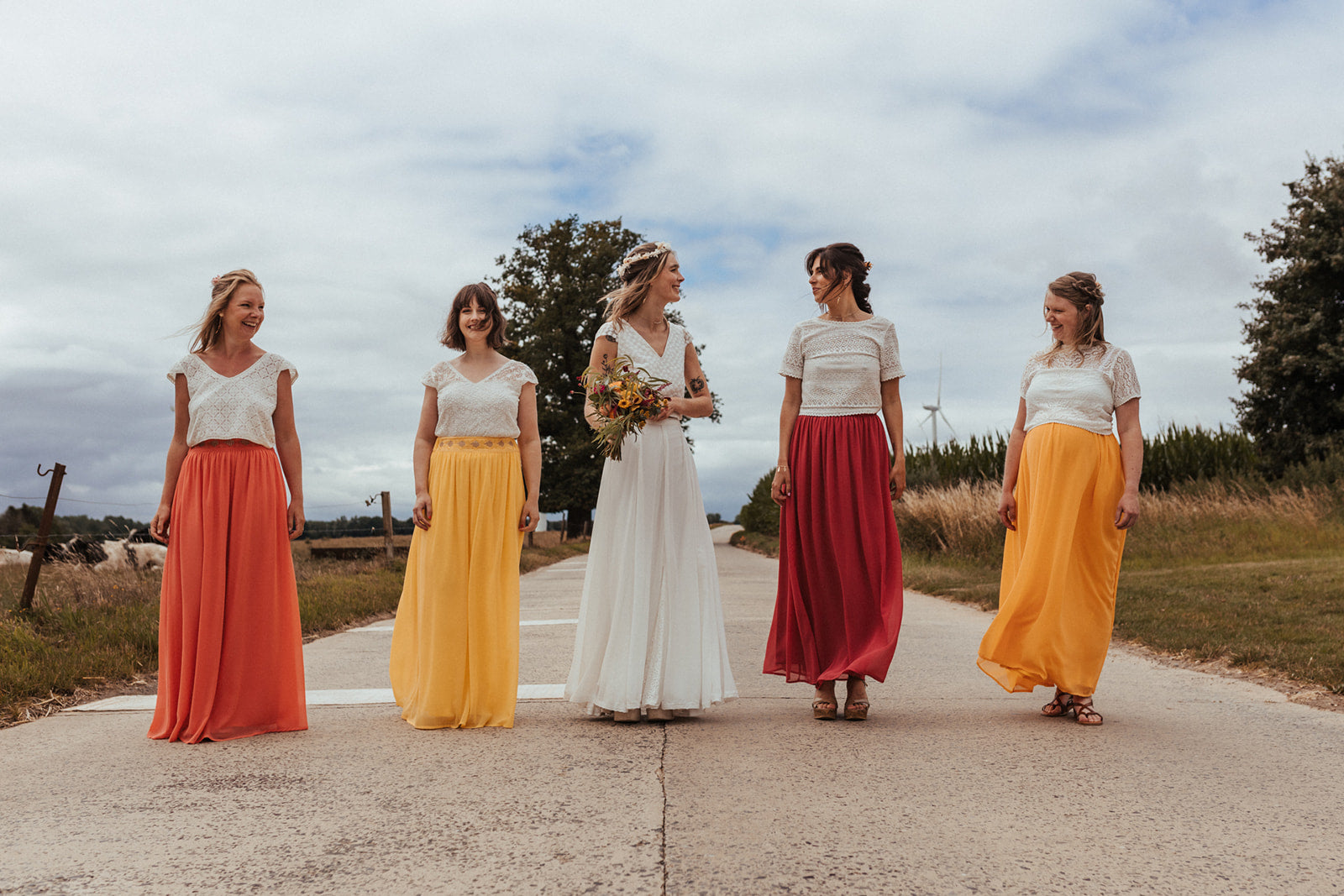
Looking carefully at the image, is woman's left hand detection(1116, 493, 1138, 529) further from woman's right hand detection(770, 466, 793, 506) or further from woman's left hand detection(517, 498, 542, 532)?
woman's left hand detection(517, 498, 542, 532)

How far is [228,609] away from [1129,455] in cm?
422

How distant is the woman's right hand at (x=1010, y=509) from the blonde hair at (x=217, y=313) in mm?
3773

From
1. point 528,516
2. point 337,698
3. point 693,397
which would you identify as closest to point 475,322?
point 528,516

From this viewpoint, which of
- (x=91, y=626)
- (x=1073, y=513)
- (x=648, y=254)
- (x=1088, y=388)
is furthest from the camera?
(x=91, y=626)

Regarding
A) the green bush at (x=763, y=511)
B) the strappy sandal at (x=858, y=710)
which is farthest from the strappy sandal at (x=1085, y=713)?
the green bush at (x=763, y=511)

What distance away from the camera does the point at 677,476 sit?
4.83m

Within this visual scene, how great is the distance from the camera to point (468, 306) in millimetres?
4855

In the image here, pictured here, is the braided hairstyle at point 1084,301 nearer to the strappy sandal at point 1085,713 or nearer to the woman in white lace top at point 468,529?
the strappy sandal at point 1085,713

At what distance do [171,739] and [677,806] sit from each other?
2.49 m

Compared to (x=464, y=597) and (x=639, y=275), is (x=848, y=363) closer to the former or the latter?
(x=639, y=275)

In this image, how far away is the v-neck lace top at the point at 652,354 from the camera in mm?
4812

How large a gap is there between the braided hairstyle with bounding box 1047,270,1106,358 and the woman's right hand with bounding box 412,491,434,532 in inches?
125

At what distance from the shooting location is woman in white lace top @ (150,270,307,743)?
4.42m

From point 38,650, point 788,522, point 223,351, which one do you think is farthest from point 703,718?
point 38,650
